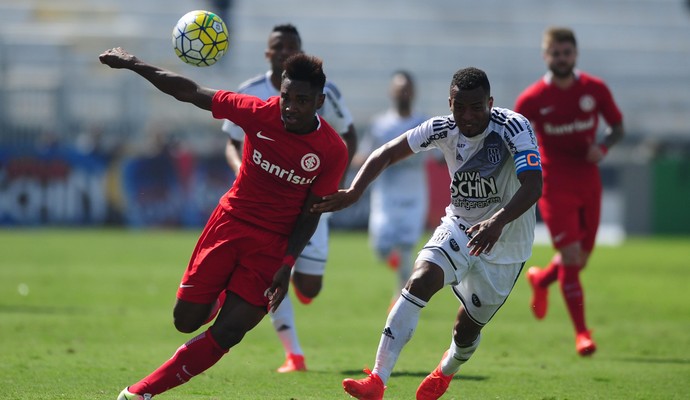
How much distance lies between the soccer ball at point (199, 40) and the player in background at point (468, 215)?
1.40 metres

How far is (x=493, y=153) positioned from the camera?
23.8ft

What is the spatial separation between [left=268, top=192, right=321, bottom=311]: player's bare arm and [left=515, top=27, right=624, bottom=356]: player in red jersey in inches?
174

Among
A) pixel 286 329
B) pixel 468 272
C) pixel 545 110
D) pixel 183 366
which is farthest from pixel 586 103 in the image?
pixel 183 366

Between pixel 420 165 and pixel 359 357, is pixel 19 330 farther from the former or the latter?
pixel 420 165

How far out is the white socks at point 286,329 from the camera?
9.30 metres

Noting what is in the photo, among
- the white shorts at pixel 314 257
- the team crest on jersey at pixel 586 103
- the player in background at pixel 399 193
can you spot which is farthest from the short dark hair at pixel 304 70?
the player in background at pixel 399 193

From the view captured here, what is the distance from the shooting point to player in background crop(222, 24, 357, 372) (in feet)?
30.6

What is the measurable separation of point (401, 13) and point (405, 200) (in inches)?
Result: 940

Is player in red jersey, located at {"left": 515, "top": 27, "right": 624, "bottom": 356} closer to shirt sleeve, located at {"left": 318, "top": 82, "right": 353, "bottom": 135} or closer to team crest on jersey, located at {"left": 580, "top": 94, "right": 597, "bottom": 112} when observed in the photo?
team crest on jersey, located at {"left": 580, "top": 94, "right": 597, "bottom": 112}

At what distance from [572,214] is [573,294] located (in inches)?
31.9

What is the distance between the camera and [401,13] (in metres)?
38.0

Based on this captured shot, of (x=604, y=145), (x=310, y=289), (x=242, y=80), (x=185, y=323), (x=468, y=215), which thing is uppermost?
(x=604, y=145)

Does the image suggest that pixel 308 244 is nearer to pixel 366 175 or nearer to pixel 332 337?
pixel 366 175

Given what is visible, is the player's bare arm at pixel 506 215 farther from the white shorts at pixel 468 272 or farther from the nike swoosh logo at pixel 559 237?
the nike swoosh logo at pixel 559 237
